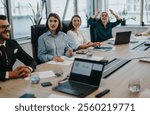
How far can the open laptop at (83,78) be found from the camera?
5.27ft

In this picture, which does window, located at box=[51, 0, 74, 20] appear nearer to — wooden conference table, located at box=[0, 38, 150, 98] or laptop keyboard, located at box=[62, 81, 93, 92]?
wooden conference table, located at box=[0, 38, 150, 98]

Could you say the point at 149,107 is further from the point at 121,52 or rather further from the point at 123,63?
the point at 121,52

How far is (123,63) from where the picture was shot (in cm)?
229

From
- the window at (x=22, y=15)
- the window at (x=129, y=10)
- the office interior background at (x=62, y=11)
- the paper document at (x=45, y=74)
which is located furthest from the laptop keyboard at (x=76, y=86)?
the window at (x=129, y=10)

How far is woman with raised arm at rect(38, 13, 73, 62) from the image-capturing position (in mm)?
2828

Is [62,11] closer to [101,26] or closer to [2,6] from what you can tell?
[101,26]

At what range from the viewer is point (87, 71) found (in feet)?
5.55

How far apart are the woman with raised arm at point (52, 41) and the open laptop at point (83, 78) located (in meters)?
1.07

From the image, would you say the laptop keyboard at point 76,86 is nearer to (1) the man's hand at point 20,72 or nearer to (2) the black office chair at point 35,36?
(1) the man's hand at point 20,72

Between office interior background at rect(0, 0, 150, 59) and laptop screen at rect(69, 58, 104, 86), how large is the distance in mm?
2473

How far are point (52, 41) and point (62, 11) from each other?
8.48ft

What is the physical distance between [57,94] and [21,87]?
0.32 metres

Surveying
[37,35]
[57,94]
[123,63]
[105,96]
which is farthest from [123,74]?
[37,35]

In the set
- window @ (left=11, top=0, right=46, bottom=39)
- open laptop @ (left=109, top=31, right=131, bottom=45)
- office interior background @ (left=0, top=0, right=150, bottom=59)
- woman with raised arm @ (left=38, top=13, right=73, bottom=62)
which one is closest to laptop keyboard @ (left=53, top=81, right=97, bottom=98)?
woman with raised arm @ (left=38, top=13, right=73, bottom=62)
